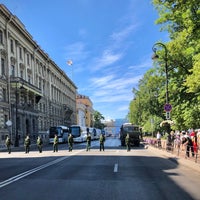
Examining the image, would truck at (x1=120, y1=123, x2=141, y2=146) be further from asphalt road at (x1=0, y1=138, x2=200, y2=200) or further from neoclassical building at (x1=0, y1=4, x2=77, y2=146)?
asphalt road at (x1=0, y1=138, x2=200, y2=200)

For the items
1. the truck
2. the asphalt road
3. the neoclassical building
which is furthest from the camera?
the neoclassical building

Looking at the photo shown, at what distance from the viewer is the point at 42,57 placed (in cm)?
8581

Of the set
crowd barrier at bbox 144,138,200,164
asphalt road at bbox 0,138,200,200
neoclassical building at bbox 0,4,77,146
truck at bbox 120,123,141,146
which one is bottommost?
asphalt road at bbox 0,138,200,200

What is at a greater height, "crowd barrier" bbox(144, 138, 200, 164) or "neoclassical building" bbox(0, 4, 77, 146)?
"neoclassical building" bbox(0, 4, 77, 146)

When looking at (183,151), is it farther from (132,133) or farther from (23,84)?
(23,84)

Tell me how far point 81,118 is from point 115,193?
153 metres

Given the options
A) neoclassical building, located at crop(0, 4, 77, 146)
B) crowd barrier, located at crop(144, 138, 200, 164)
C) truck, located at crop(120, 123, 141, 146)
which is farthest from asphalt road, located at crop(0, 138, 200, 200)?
neoclassical building, located at crop(0, 4, 77, 146)

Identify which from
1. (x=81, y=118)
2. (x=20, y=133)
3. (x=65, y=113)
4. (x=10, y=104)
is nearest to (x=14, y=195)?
(x=10, y=104)

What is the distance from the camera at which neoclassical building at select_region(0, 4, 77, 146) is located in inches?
2254

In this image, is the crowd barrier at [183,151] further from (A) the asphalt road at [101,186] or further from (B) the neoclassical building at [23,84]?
(B) the neoclassical building at [23,84]

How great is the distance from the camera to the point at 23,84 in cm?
6141

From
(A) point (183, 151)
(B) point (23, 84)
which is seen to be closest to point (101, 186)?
(A) point (183, 151)

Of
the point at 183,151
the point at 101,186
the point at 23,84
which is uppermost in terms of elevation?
the point at 23,84

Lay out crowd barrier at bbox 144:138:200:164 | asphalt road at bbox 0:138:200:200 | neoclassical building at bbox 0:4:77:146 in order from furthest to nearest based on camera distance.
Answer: neoclassical building at bbox 0:4:77:146 < crowd barrier at bbox 144:138:200:164 < asphalt road at bbox 0:138:200:200
